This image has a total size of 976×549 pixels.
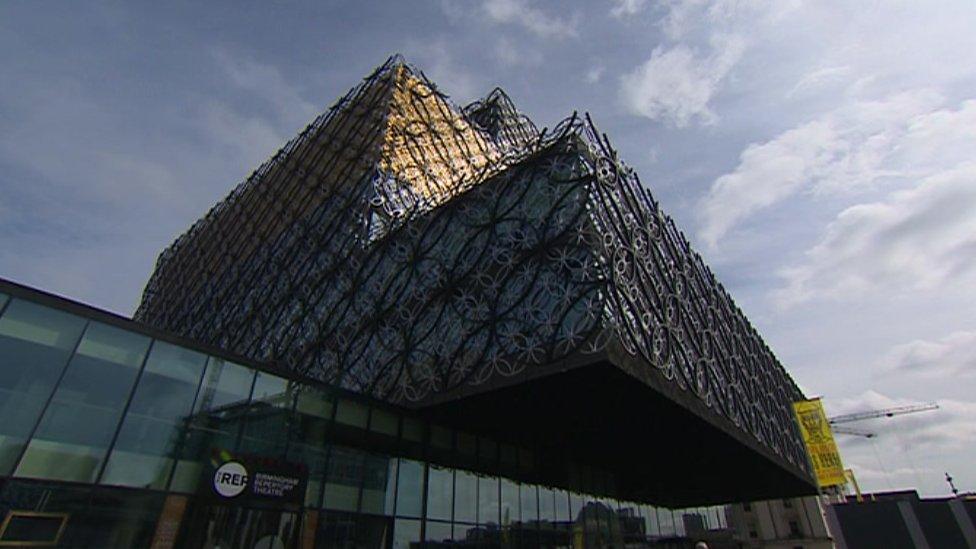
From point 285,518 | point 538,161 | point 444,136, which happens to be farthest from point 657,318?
point 444,136

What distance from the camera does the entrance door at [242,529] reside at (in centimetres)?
1497

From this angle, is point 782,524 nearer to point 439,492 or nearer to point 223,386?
point 439,492

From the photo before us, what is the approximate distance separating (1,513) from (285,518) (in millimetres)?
7193

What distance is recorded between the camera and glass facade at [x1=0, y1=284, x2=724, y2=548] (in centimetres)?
1298

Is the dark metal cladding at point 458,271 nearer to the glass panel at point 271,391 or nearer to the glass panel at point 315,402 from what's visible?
the glass panel at point 315,402

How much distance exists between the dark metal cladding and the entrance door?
7.20 metres

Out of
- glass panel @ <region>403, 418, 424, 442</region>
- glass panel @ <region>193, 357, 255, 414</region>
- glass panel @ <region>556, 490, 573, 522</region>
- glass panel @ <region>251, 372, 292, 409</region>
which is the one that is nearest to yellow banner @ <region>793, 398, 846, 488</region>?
glass panel @ <region>556, 490, 573, 522</region>

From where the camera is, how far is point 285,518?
661 inches

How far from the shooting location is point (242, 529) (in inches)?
618

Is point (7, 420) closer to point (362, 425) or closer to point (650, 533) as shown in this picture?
point (362, 425)

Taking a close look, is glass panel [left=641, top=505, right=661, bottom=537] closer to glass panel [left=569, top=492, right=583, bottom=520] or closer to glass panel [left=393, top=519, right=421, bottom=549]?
glass panel [left=569, top=492, right=583, bottom=520]

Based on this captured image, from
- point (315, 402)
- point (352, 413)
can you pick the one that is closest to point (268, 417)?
point (315, 402)

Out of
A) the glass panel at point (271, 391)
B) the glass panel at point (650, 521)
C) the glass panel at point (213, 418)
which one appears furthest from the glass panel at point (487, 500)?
the glass panel at point (650, 521)

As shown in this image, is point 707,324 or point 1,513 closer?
point 1,513
